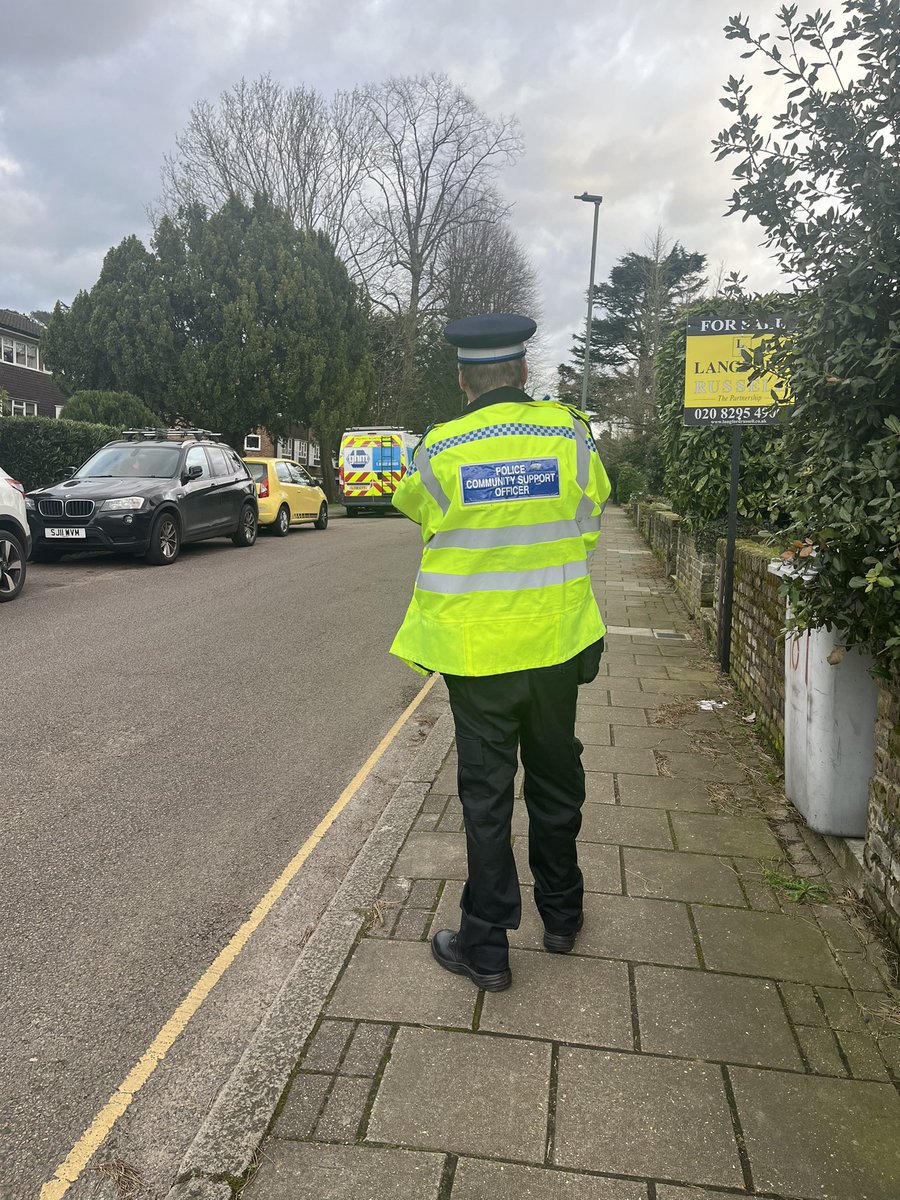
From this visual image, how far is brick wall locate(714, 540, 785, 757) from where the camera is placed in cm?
483

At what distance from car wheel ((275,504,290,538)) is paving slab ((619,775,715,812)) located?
1453cm

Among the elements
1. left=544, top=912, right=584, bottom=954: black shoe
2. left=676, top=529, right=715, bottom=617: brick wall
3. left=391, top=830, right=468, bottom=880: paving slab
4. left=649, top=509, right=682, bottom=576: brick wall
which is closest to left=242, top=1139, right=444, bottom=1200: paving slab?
left=544, top=912, right=584, bottom=954: black shoe

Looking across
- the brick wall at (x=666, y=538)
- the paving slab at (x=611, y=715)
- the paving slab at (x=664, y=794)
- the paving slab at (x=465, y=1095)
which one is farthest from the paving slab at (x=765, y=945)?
the brick wall at (x=666, y=538)

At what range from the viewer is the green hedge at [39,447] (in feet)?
55.0

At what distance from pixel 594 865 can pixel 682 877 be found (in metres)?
0.34

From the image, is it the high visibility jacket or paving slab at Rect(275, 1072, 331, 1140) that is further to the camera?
the high visibility jacket

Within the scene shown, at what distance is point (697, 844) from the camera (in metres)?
3.75

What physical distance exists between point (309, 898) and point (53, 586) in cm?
831

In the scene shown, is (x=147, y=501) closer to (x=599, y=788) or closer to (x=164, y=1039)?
(x=599, y=788)

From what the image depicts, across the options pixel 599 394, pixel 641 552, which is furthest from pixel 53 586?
pixel 599 394

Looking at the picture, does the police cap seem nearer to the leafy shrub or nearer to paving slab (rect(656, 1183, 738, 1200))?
the leafy shrub

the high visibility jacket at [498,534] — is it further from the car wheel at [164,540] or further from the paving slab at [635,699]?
the car wheel at [164,540]

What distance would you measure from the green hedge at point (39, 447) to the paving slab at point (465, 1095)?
53.6 ft

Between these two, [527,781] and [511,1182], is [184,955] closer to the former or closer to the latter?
[527,781]
